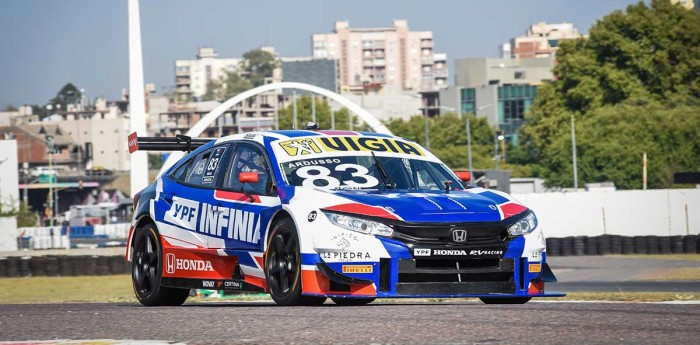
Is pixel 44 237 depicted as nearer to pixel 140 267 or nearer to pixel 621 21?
pixel 621 21

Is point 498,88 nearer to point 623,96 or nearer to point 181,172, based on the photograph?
point 623,96

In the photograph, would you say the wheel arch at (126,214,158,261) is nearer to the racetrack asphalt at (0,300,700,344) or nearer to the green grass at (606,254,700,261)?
the racetrack asphalt at (0,300,700,344)

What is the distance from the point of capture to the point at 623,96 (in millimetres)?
90875

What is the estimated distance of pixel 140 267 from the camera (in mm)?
13273

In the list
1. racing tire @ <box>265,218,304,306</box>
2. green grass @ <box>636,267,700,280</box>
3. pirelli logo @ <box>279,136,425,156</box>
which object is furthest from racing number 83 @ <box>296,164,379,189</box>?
green grass @ <box>636,267,700,280</box>

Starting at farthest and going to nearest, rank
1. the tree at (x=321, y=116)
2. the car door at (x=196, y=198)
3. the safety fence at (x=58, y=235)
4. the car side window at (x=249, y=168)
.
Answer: the tree at (x=321, y=116)
the safety fence at (x=58, y=235)
the car door at (x=196, y=198)
the car side window at (x=249, y=168)

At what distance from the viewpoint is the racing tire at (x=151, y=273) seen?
12953mm

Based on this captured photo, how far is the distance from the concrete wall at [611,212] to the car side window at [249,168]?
46304 millimetres

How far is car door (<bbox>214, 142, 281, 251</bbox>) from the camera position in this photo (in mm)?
11469

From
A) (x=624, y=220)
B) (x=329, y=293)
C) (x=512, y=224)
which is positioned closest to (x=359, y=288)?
(x=329, y=293)

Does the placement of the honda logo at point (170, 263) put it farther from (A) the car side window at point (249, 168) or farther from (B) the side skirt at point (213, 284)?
(A) the car side window at point (249, 168)

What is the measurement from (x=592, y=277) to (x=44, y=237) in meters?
47.8

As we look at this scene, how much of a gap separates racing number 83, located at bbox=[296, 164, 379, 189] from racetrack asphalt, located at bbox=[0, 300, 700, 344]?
126cm

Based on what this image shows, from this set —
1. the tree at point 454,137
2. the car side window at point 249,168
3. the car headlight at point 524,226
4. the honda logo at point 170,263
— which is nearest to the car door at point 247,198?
the car side window at point 249,168
